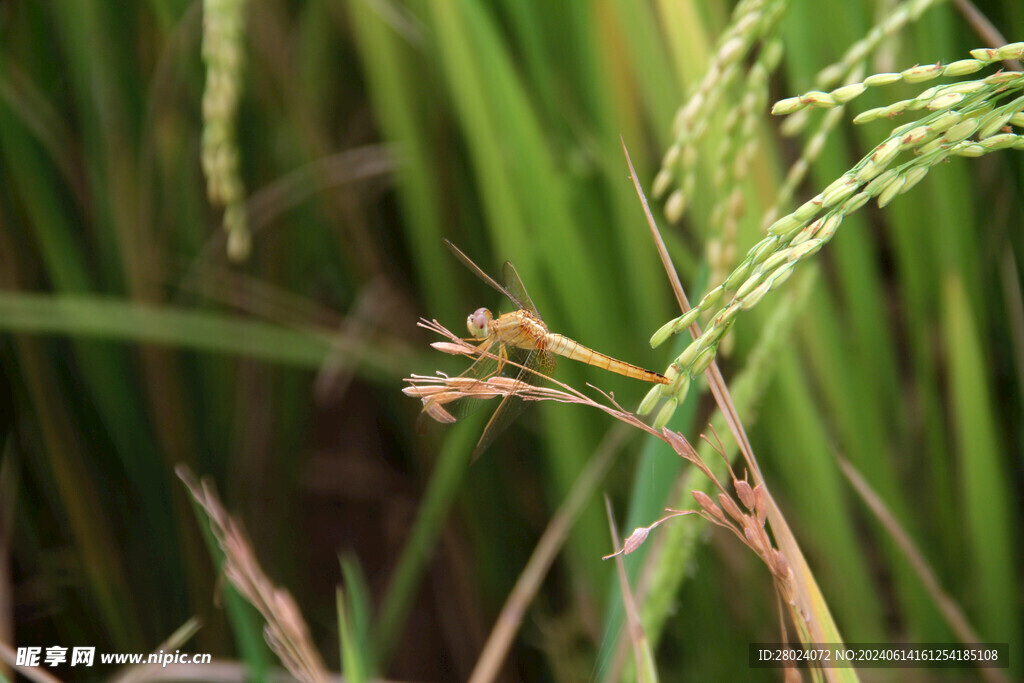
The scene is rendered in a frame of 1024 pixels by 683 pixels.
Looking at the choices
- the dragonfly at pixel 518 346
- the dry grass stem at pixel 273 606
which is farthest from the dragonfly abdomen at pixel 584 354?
the dry grass stem at pixel 273 606

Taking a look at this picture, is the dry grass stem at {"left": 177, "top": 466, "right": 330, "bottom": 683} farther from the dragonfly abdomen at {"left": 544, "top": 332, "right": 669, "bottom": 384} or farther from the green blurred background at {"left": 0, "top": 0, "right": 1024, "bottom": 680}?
the dragonfly abdomen at {"left": 544, "top": 332, "right": 669, "bottom": 384}

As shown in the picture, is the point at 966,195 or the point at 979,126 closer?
the point at 979,126

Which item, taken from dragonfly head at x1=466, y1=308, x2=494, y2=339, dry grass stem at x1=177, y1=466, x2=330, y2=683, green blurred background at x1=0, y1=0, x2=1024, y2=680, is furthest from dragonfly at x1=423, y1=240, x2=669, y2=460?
dry grass stem at x1=177, y1=466, x2=330, y2=683

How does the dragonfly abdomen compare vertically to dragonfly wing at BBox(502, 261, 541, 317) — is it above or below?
below

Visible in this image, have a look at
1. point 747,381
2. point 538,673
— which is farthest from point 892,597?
point 747,381

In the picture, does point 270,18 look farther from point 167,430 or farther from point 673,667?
point 673,667

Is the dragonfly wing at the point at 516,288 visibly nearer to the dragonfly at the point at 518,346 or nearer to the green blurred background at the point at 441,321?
the dragonfly at the point at 518,346

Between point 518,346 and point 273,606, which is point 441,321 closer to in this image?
point 518,346

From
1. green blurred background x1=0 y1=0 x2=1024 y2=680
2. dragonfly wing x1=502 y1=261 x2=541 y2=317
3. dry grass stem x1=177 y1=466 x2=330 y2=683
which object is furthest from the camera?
green blurred background x1=0 y1=0 x2=1024 y2=680
